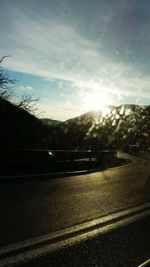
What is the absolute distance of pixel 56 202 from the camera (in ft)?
35.3

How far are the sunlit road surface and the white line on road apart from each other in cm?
23

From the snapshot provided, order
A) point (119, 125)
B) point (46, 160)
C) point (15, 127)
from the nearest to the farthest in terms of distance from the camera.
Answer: point (46, 160), point (15, 127), point (119, 125)

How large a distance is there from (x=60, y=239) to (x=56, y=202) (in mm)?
3615

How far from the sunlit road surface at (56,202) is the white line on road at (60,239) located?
0.74 ft

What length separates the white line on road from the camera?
6141 millimetres

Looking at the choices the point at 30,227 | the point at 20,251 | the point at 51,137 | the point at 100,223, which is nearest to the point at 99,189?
the point at 100,223

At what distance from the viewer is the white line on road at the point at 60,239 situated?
614 cm

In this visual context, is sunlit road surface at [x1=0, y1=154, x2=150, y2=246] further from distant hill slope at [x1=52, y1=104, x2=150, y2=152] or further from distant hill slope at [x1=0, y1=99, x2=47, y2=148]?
distant hill slope at [x1=52, y1=104, x2=150, y2=152]

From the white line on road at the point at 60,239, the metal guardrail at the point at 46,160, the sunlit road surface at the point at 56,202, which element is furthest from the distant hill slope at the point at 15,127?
the white line on road at the point at 60,239

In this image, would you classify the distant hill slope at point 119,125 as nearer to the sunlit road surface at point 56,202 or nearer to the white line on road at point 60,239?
the sunlit road surface at point 56,202

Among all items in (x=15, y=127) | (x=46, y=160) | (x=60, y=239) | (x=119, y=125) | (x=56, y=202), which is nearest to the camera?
(x=60, y=239)

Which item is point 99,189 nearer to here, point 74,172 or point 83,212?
point 83,212

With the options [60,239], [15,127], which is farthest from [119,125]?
[60,239]

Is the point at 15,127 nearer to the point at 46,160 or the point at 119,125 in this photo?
the point at 46,160
